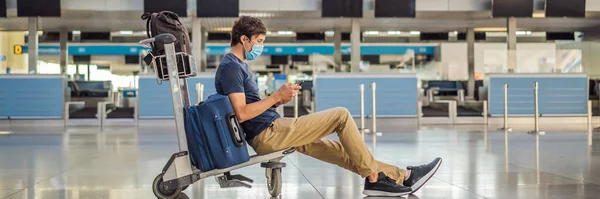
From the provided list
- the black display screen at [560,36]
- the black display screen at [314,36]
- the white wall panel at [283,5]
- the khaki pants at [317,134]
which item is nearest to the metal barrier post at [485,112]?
the white wall panel at [283,5]

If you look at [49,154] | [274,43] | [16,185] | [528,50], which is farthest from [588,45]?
[16,185]

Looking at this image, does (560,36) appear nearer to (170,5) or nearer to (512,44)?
(512,44)

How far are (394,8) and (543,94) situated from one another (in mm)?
4243

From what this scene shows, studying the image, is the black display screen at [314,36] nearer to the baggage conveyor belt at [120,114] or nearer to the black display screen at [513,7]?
the black display screen at [513,7]

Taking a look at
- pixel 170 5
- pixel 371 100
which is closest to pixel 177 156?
pixel 371 100

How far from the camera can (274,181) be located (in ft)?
12.1

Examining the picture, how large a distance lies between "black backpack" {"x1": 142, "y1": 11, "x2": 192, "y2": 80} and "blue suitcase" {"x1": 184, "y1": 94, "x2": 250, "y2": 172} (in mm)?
244

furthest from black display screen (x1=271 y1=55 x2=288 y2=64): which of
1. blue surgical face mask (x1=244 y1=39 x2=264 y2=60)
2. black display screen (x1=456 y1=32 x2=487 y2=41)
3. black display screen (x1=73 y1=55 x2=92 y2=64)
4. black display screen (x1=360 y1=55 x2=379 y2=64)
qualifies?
blue surgical face mask (x1=244 y1=39 x2=264 y2=60)

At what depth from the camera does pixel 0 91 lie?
15484 millimetres

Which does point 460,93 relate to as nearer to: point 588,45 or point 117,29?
point 588,45

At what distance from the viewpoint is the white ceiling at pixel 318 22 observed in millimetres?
18031

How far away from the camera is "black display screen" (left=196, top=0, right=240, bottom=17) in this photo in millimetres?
16312

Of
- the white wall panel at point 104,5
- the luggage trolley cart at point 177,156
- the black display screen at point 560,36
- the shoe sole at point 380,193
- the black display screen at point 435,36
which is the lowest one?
the shoe sole at point 380,193

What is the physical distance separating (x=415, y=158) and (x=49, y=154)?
3.73m
